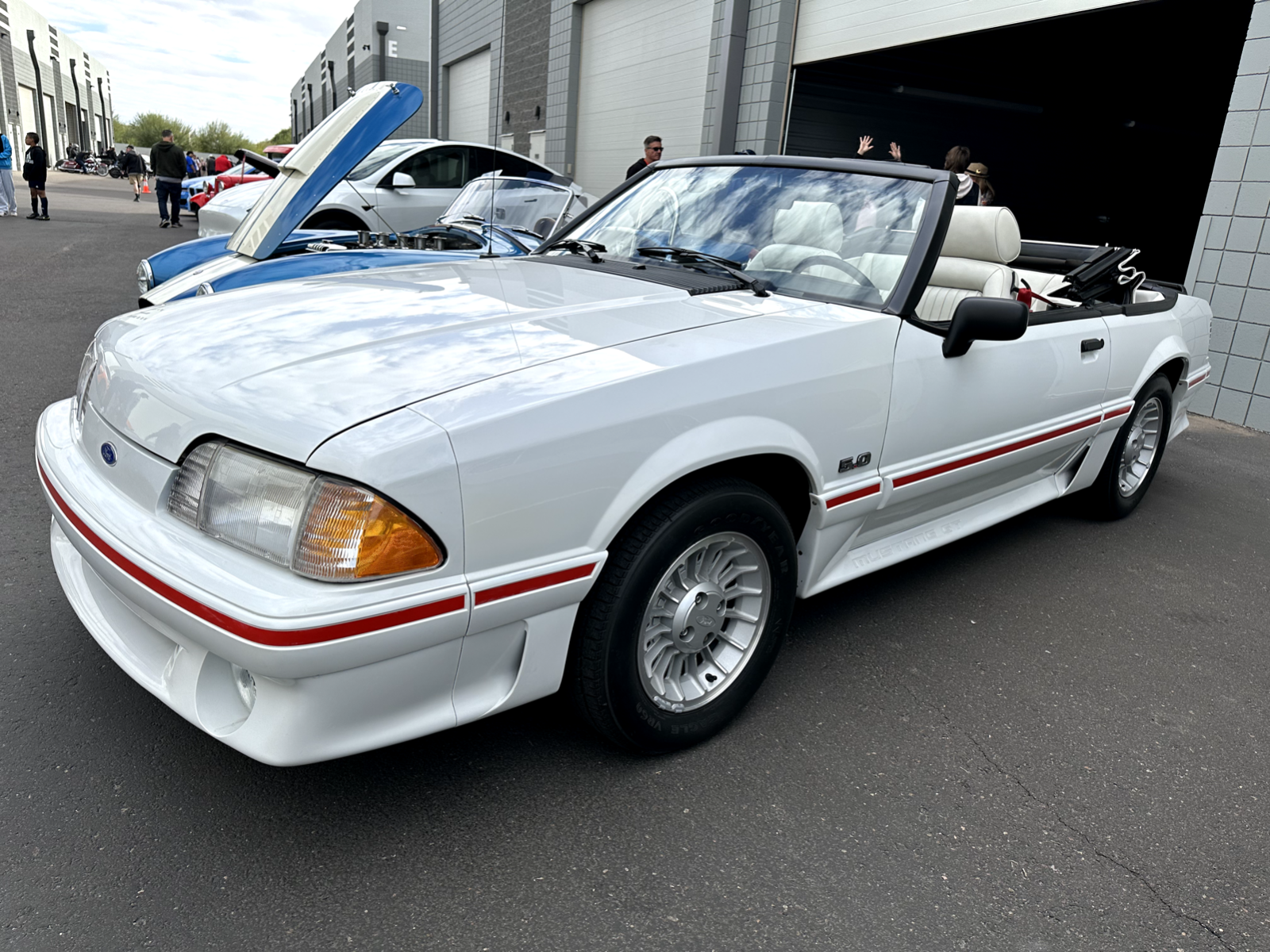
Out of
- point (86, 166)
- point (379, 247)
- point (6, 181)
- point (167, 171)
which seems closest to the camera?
point (379, 247)

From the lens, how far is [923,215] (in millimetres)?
2822

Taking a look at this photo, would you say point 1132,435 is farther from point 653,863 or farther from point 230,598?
point 230,598

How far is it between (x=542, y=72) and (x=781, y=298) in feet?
55.9

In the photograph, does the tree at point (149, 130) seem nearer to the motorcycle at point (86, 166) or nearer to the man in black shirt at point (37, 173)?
the motorcycle at point (86, 166)

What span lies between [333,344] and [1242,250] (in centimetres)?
672

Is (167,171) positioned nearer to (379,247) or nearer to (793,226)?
(379,247)

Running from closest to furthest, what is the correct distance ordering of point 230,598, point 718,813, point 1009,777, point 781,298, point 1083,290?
point 230,598
point 718,813
point 1009,777
point 781,298
point 1083,290

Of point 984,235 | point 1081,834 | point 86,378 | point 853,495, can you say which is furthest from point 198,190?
point 1081,834

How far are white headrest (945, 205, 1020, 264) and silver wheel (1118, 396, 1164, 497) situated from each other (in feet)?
3.63

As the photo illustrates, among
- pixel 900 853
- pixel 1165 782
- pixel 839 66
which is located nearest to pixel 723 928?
pixel 900 853

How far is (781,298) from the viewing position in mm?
2670

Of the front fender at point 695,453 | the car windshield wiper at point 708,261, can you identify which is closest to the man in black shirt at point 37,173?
the car windshield wiper at point 708,261

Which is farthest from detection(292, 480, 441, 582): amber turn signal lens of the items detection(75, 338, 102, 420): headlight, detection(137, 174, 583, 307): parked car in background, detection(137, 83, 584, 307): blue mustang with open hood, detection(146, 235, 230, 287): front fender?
detection(146, 235, 230, 287): front fender

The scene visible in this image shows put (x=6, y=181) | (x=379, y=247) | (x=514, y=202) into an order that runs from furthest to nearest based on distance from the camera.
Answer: (x=6, y=181) < (x=514, y=202) < (x=379, y=247)
